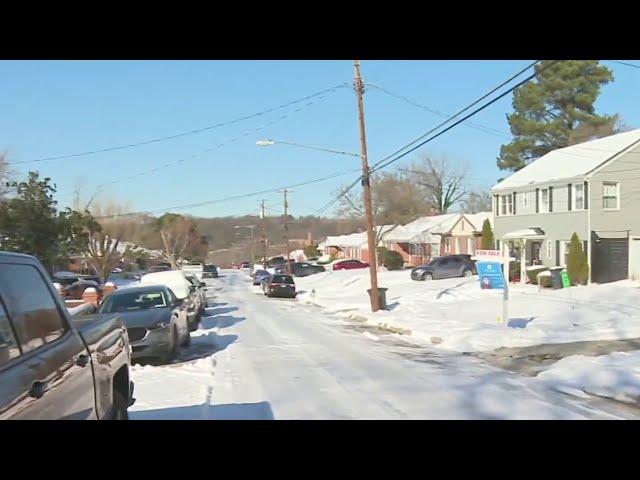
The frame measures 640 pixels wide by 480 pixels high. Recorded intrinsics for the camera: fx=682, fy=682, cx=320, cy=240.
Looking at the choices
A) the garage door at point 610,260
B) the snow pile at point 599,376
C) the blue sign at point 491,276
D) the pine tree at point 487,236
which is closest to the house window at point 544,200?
the garage door at point 610,260

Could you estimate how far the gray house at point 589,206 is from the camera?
29.3 m

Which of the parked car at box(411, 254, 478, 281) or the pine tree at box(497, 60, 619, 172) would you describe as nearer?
the parked car at box(411, 254, 478, 281)

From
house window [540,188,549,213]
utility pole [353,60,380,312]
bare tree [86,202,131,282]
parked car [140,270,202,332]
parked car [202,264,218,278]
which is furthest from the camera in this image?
parked car [202,264,218,278]

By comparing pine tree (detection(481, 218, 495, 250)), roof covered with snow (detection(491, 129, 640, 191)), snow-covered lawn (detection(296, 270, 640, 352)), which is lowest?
snow-covered lawn (detection(296, 270, 640, 352))

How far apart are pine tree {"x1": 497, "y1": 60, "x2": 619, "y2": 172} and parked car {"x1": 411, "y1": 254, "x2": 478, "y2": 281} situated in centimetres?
1330

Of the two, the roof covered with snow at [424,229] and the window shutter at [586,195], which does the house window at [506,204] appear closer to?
the window shutter at [586,195]

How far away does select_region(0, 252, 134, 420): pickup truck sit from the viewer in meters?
3.18

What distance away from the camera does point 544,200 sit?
34.9 m

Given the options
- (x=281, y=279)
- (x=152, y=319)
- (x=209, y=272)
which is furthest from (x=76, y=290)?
(x=209, y=272)

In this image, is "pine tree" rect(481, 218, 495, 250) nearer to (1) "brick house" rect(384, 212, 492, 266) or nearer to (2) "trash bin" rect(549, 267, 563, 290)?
(1) "brick house" rect(384, 212, 492, 266)

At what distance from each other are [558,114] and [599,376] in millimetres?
42192

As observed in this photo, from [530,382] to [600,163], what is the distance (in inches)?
950

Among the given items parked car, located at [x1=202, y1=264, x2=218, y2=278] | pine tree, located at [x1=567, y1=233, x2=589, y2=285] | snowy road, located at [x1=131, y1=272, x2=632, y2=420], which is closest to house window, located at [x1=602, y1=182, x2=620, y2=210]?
pine tree, located at [x1=567, y1=233, x2=589, y2=285]
